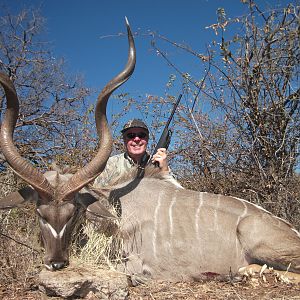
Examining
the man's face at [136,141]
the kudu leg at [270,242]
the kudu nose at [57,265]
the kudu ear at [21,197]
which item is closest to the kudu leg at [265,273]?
the kudu leg at [270,242]

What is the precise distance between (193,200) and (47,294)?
1300 mm

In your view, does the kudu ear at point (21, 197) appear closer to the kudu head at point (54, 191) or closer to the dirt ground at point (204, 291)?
the kudu head at point (54, 191)

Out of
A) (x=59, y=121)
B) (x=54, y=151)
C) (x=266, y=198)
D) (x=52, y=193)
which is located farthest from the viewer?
(x=59, y=121)

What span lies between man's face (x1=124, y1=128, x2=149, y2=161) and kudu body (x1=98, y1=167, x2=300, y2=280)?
1009mm

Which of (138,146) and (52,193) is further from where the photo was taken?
(138,146)

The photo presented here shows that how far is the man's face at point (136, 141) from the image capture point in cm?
401

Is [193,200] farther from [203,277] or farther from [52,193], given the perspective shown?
[52,193]

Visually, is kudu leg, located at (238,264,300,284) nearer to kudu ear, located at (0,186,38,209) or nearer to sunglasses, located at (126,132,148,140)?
kudu ear, located at (0,186,38,209)

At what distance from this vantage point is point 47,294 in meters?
2.34

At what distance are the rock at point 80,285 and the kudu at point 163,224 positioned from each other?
176mm

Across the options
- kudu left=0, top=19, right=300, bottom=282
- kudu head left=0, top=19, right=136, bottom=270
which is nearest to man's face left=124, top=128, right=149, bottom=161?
kudu left=0, top=19, right=300, bottom=282

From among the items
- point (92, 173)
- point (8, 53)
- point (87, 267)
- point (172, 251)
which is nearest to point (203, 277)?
point (172, 251)

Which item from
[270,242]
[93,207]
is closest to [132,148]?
[93,207]

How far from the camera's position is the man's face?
158 inches
